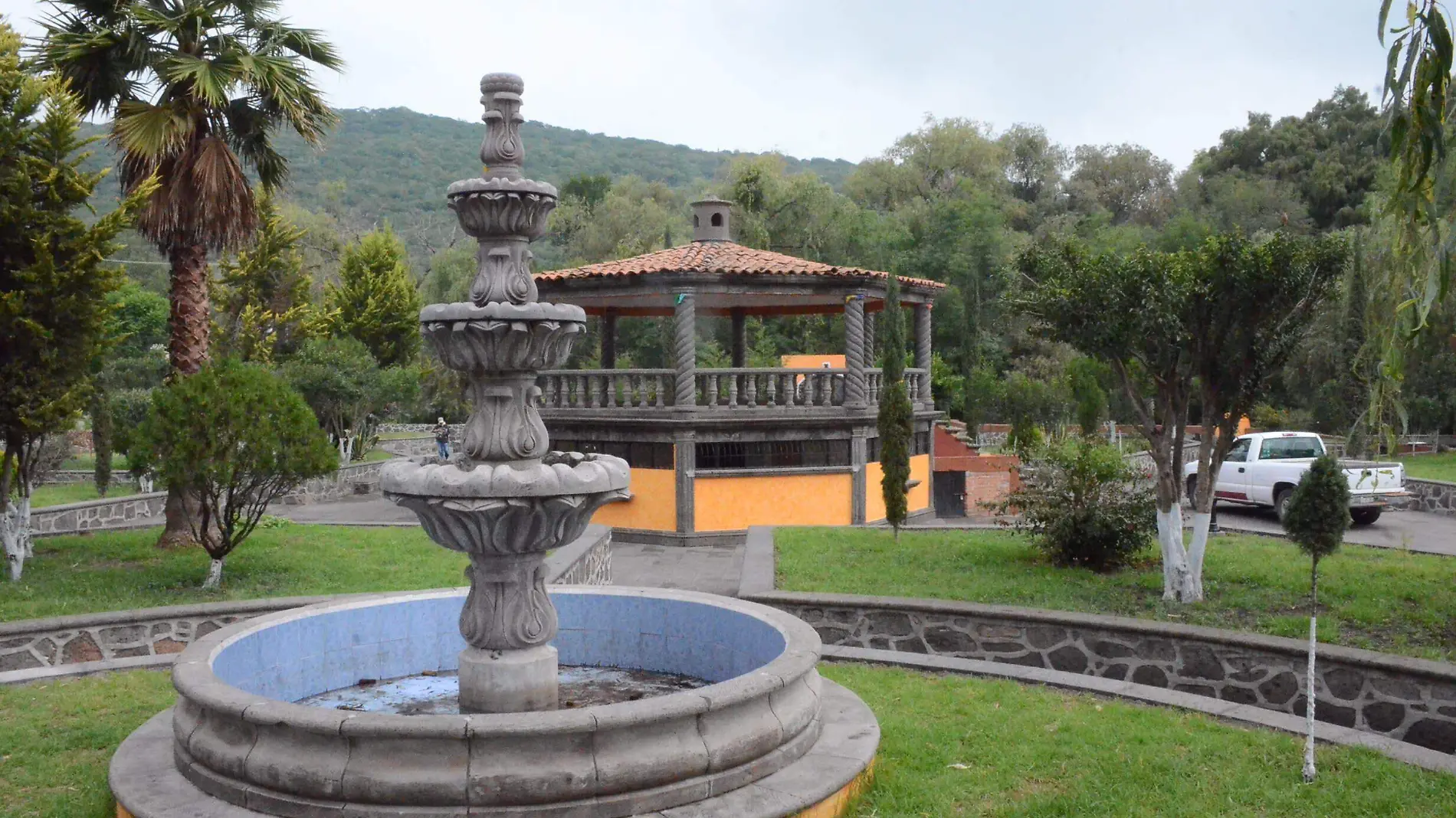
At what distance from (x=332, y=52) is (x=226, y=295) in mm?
23433

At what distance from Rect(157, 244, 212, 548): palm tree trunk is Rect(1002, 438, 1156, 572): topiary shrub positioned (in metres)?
11.0

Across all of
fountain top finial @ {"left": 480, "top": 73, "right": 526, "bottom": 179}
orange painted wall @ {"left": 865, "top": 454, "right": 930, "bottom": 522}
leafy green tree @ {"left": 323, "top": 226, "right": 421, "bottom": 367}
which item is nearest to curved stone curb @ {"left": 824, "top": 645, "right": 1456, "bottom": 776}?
fountain top finial @ {"left": 480, "top": 73, "right": 526, "bottom": 179}

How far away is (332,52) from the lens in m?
15.9

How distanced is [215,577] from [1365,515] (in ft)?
62.6

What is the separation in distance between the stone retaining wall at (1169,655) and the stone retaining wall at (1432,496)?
16062mm

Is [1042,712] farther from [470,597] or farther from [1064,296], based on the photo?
[1064,296]

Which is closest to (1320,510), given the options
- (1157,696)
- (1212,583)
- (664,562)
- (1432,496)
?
(1157,696)

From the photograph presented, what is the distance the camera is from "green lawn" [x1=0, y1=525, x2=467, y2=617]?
12.1 m

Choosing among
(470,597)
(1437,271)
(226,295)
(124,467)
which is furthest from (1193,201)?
(470,597)

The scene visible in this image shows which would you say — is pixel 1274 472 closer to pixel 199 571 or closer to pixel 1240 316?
pixel 1240 316

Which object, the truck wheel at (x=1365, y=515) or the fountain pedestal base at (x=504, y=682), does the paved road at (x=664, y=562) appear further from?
the truck wheel at (x=1365, y=515)

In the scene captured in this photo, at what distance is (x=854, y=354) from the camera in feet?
70.3

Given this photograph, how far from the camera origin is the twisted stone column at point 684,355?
800 inches

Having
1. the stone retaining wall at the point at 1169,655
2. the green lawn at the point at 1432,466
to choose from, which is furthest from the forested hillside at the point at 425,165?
the stone retaining wall at the point at 1169,655
